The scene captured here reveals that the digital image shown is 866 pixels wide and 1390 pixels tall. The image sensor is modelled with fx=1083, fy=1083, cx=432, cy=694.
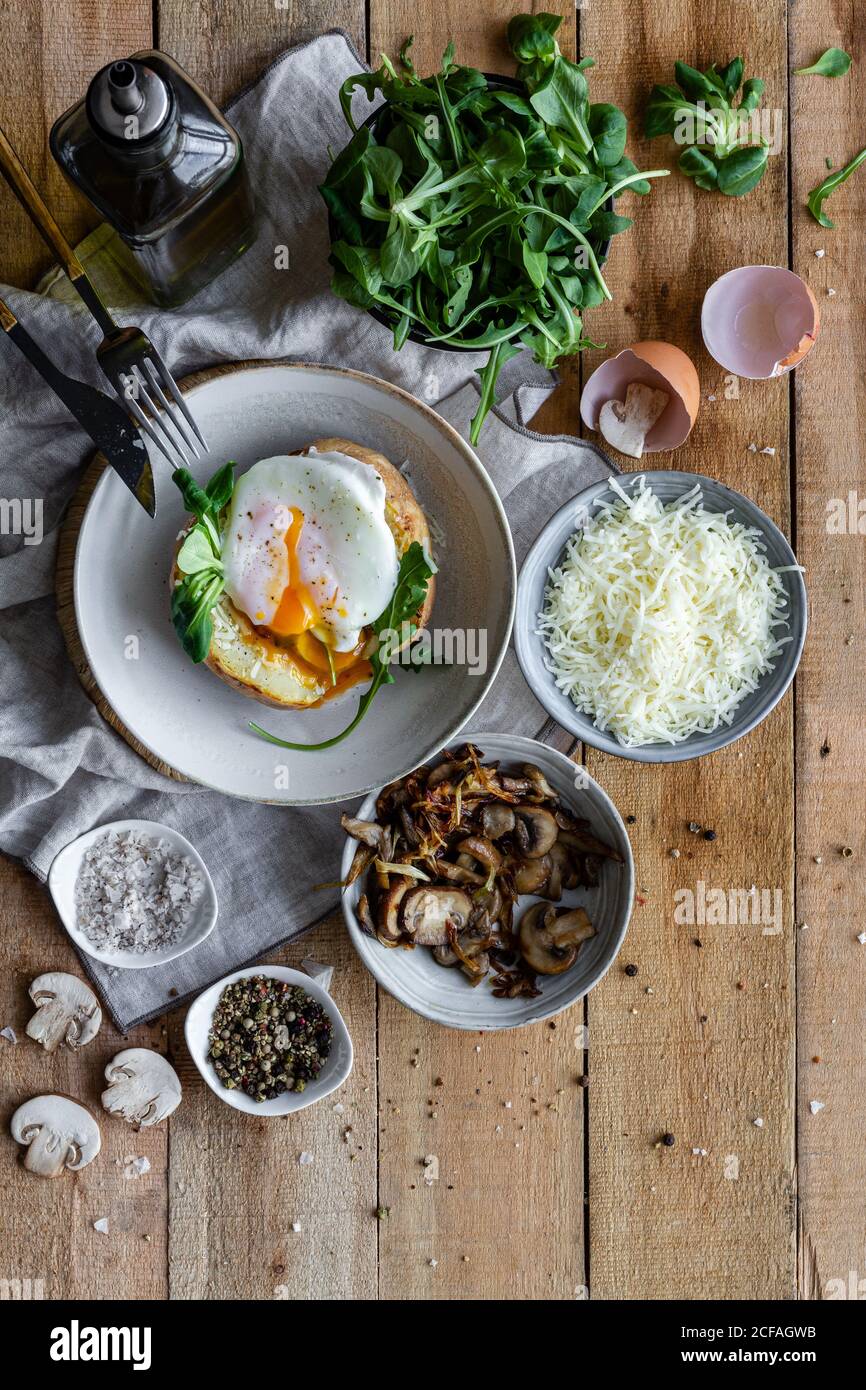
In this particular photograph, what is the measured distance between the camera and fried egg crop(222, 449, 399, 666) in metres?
2.31

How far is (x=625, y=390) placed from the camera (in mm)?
2623

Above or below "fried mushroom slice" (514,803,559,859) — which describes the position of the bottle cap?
above

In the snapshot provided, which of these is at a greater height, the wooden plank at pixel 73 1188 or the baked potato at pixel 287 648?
the baked potato at pixel 287 648

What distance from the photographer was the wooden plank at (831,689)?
2.69 metres

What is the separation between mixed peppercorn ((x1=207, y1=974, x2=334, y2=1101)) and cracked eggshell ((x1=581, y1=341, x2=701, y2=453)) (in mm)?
1596

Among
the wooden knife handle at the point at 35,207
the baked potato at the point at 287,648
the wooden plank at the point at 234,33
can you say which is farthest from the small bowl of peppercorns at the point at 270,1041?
the wooden plank at the point at 234,33

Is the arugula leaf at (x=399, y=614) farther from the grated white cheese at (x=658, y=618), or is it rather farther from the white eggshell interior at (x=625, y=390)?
the white eggshell interior at (x=625, y=390)

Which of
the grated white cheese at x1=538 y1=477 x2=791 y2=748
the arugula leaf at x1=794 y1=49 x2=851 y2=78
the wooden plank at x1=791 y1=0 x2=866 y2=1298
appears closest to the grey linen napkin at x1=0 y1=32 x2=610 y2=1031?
the grated white cheese at x1=538 y1=477 x2=791 y2=748

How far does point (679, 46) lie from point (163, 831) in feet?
7.50

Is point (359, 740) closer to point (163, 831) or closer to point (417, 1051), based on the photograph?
point (163, 831)

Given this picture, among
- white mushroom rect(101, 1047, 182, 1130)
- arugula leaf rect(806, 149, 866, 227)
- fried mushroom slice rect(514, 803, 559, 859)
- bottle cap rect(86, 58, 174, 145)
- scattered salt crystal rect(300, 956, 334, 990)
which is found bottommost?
white mushroom rect(101, 1047, 182, 1130)

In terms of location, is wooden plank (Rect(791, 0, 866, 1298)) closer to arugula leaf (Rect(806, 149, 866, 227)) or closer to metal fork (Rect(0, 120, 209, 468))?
arugula leaf (Rect(806, 149, 866, 227))

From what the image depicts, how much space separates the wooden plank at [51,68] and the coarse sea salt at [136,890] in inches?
54.5

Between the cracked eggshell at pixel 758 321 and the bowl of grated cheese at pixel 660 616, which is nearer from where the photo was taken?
the bowl of grated cheese at pixel 660 616
